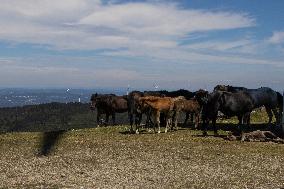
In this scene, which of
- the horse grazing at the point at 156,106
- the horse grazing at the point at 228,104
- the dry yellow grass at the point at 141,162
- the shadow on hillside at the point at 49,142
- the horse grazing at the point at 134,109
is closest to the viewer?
the dry yellow grass at the point at 141,162

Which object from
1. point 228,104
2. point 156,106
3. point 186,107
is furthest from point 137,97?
point 228,104

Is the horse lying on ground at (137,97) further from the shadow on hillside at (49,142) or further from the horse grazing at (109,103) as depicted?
the shadow on hillside at (49,142)

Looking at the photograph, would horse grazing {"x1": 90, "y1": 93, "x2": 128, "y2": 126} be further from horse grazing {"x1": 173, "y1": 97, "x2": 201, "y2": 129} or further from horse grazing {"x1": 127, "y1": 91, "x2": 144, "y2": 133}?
horse grazing {"x1": 173, "y1": 97, "x2": 201, "y2": 129}

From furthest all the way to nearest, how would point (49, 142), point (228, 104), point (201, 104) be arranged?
1. point (201, 104)
2. point (228, 104)
3. point (49, 142)

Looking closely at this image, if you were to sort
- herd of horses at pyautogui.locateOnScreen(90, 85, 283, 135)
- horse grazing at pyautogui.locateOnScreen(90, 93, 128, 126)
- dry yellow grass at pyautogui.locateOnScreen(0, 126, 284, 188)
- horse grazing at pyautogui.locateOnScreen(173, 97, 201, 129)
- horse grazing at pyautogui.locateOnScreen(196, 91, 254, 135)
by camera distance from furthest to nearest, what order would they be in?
horse grazing at pyautogui.locateOnScreen(90, 93, 128, 126)
horse grazing at pyautogui.locateOnScreen(173, 97, 201, 129)
herd of horses at pyautogui.locateOnScreen(90, 85, 283, 135)
horse grazing at pyautogui.locateOnScreen(196, 91, 254, 135)
dry yellow grass at pyautogui.locateOnScreen(0, 126, 284, 188)

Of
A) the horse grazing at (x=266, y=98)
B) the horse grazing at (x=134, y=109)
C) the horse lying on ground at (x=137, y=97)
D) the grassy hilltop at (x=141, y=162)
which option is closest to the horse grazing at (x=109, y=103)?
the horse lying on ground at (x=137, y=97)

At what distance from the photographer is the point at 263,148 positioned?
25.2 metres

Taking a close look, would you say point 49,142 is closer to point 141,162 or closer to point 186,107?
point 141,162

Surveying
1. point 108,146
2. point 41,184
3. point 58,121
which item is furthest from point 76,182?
point 58,121

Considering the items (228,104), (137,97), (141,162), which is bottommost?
(141,162)

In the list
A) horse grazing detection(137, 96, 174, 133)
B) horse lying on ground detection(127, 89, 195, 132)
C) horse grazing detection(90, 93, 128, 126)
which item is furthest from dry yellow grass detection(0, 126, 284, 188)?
horse grazing detection(90, 93, 128, 126)

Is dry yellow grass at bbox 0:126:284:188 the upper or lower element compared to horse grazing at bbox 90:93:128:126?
lower

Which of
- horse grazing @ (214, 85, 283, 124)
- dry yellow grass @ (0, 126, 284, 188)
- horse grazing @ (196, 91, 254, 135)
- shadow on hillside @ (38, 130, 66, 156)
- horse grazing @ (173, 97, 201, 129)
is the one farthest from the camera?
horse grazing @ (173, 97, 201, 129)

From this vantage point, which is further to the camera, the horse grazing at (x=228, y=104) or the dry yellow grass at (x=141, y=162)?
the horse grazing at (x=228, y=104)
